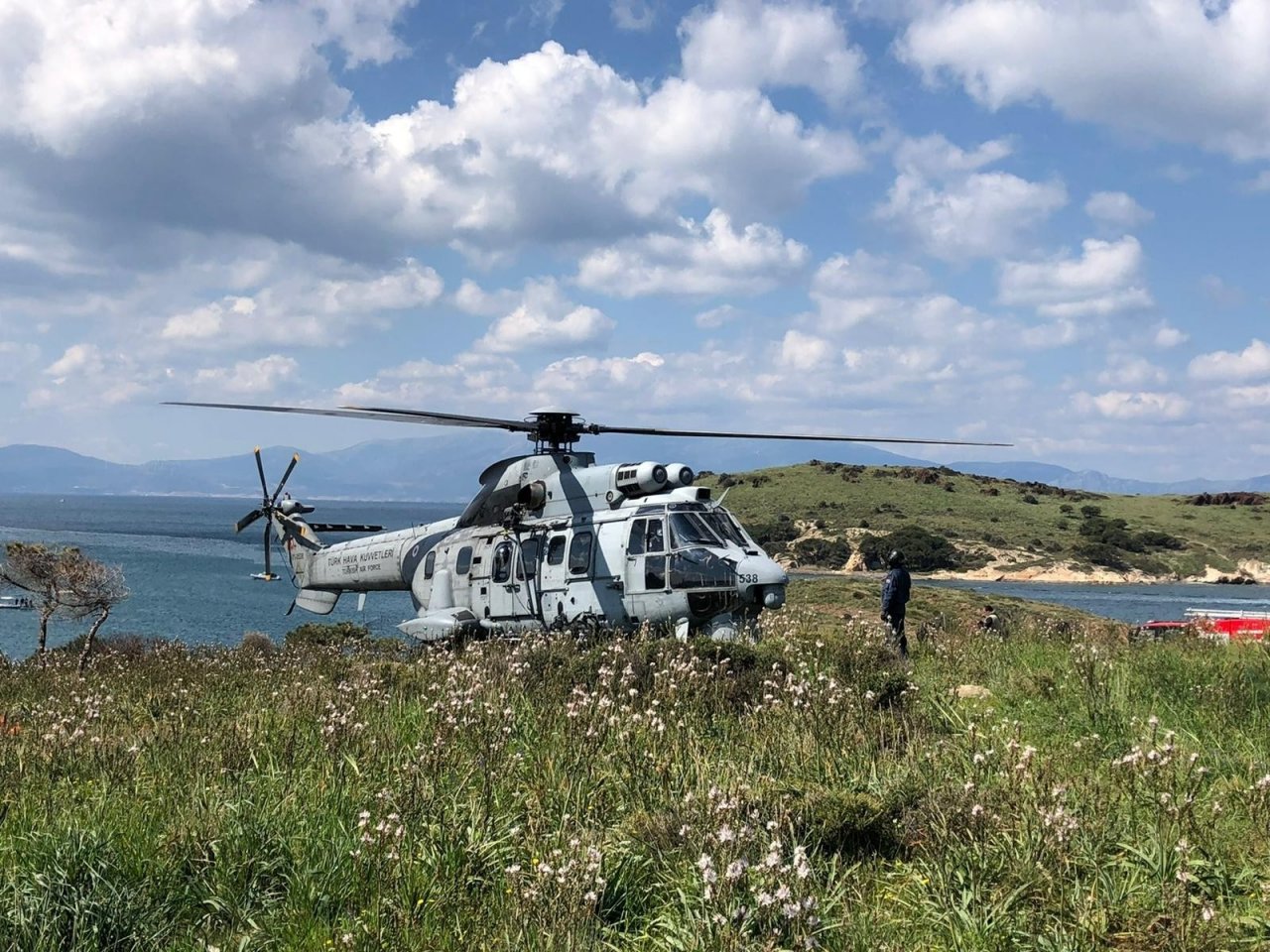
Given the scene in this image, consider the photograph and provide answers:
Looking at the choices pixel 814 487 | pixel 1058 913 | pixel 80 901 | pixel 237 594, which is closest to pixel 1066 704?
pixel 1058 913

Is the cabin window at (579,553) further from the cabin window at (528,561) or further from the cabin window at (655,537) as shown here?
the cabin window at (655,537)

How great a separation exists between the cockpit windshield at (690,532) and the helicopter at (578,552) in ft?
0.06

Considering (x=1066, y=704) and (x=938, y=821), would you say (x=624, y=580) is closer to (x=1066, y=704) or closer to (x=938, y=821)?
(x=1066, y=704)

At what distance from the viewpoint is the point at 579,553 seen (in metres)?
16.9

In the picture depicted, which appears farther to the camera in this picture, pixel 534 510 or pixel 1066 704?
pixel 534 510

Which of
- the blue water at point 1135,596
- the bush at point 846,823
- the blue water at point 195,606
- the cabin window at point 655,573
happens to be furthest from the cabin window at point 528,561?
the blue water at point 1135,596

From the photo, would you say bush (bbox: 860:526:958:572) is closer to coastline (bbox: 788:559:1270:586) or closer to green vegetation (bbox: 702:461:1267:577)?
green vegetation (bbox: 702:461:1267:577)

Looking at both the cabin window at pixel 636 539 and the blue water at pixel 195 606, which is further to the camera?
the blue water at pixel 195 606

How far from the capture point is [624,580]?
637 inches

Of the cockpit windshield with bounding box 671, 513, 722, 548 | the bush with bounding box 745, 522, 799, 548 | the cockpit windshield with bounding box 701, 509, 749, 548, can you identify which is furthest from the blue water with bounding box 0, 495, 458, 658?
the bush with bounding box 745, 522, 799, 548

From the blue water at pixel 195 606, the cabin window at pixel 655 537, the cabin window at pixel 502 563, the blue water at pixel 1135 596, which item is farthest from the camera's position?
the blue water at pixel 1135 596

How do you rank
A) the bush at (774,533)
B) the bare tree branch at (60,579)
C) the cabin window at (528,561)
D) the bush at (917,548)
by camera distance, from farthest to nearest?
the bush at (774,533), the bush at (917,548), the bare tree branch at (60,579), the cabin window at (528,561)

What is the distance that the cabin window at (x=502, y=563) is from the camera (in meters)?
17.9

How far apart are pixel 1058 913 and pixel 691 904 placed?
1.74 metres
